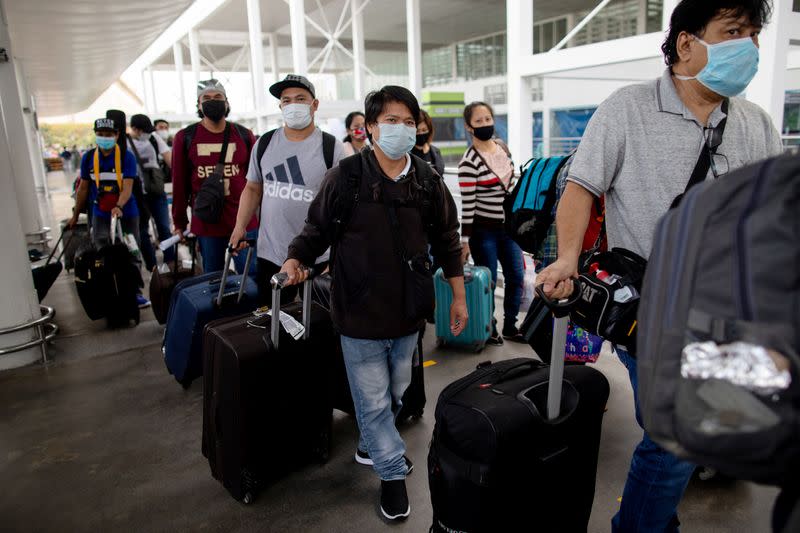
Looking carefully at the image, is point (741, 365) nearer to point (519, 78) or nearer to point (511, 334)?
point (511, 334)

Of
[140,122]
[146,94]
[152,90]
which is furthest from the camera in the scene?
[146,94]

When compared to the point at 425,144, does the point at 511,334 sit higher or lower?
lower

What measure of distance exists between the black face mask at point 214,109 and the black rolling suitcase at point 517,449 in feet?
9.71

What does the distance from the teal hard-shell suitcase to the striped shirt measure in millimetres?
344

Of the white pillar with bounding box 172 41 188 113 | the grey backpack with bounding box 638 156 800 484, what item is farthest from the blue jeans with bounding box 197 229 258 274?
the white pillar with bounding box 172 41 188 113

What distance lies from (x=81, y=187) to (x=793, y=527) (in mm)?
5958

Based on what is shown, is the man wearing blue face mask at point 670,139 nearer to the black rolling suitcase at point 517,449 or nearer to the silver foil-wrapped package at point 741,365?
the black rolling suitcase at point 517,449

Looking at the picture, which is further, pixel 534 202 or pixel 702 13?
pixel 534 202

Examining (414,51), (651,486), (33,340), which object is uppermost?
(414,51)

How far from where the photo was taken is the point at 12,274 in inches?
175

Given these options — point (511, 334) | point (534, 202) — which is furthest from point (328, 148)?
point (511, 334)

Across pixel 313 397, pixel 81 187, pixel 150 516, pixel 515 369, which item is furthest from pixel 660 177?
pixel 81 187

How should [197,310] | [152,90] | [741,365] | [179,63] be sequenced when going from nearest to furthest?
1. [741,365]
2. [197,310]
3. [179,63]
4. [152,90]

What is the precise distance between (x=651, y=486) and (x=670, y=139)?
3.57 feet
